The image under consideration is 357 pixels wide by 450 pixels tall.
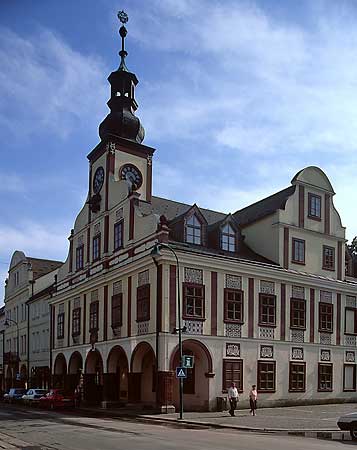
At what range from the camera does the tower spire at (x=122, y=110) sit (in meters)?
A: 43.6

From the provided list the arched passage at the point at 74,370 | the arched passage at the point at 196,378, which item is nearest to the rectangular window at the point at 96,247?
the arched passage at the point at 74,370

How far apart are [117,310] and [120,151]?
36.6ft

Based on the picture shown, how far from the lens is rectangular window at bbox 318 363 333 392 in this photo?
40781mm

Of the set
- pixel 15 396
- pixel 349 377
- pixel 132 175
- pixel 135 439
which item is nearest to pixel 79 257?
pixel 132 175

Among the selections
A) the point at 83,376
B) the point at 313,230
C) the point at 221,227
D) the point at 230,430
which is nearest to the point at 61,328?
the point at 83,376

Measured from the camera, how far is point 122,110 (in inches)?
1750

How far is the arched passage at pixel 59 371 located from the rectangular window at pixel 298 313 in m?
18.8

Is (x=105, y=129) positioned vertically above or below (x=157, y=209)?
above

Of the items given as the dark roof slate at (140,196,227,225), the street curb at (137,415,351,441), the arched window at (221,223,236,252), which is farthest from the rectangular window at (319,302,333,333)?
the street curb at (137,415,351,441)

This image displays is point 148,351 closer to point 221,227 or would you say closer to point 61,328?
point 221,227

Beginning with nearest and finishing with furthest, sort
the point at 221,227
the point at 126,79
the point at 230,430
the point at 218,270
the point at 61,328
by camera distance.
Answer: the point at 230,430 < the point at 218,270 < the point at 221,227 < the point at 126,79 < the point at 61,328

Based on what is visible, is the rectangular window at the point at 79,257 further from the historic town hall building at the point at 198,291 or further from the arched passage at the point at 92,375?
the arched passage at the point at 92,375

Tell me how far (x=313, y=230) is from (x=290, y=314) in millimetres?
6291

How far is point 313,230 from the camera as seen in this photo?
4225 centimetres
